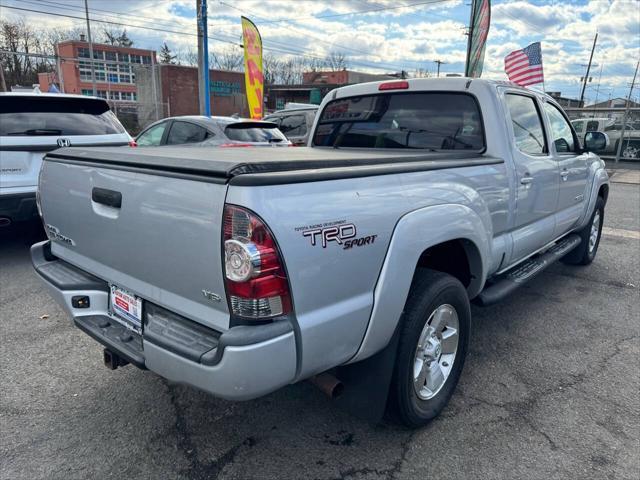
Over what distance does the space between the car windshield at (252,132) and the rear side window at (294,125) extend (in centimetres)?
241

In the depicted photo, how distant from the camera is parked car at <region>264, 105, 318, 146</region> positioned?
35.7ft

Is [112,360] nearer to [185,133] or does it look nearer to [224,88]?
[185,133]

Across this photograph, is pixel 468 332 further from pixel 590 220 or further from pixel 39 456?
pixel 590 220

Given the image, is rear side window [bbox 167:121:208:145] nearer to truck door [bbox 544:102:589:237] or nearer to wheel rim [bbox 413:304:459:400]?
truck door [bbox 544:102:589:237]

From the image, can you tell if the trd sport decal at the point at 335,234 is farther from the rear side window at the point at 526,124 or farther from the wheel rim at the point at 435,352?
the rear side window at the point at 526,124

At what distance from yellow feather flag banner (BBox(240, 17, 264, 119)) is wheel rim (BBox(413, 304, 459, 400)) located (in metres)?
13.8

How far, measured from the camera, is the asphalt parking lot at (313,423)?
2352 millimetres

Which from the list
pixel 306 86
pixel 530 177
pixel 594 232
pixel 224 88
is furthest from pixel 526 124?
pixel 306 86

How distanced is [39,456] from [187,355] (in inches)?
48.9

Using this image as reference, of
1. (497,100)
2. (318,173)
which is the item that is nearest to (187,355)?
(318,173)

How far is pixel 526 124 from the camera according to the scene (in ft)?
12.6

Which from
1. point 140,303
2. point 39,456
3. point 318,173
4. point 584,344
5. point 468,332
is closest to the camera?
point 318,173

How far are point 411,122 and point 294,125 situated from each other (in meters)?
7.74

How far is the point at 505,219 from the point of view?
3354mm
